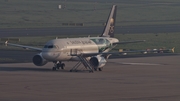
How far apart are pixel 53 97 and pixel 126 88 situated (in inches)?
270

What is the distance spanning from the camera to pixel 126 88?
41.1m

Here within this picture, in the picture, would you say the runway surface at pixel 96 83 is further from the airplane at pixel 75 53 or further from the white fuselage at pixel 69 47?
the white fuselage at pixel 69 47

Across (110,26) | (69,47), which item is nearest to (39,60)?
(69,47)

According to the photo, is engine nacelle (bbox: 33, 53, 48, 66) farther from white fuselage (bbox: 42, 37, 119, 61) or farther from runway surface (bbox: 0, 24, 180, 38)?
runway surface (bbox: 0, 24, 180, 38)

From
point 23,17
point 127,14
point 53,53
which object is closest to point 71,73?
point 53,53

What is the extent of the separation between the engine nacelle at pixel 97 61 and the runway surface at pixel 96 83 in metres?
0.88

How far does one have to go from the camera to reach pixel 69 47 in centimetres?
5488

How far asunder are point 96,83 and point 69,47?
11.3m

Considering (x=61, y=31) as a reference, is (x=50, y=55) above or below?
below

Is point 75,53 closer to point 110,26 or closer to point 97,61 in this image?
point 97,61

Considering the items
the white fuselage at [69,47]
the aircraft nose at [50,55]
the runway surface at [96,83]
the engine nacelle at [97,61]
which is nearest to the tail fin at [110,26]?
the white fuselage at [69,47]

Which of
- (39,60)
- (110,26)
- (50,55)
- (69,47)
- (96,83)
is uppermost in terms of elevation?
(110,26)

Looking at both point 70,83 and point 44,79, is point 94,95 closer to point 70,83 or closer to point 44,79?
point 70,83

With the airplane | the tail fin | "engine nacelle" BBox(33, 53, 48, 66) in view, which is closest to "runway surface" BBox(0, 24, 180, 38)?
the tail fin
